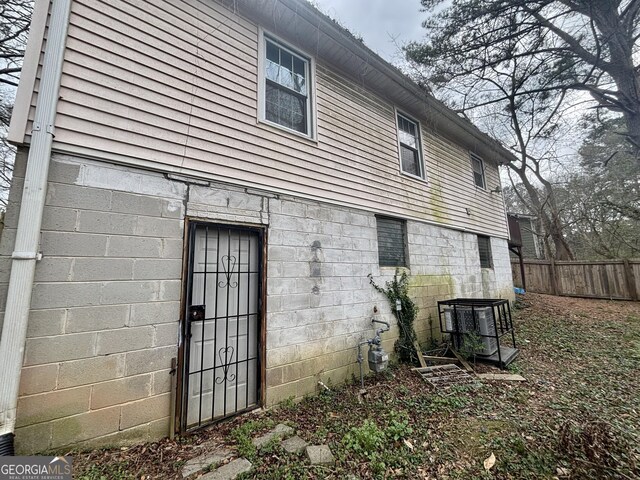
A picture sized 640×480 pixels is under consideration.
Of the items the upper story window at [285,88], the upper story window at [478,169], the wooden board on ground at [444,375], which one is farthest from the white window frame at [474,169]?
the upper story window at [285,88]

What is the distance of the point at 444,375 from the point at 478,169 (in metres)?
7.26

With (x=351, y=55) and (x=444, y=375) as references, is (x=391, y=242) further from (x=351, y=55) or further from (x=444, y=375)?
(x=351, y=55)

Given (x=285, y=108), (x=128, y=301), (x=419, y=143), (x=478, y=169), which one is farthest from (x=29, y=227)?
(x=478, y=169)

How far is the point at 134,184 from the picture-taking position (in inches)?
109

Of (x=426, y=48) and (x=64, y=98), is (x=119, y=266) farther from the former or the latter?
(x=426, y=48)

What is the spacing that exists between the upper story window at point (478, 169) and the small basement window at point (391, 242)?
15.5 feet

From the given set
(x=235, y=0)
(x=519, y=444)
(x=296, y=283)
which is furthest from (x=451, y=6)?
(x=519, y=444)

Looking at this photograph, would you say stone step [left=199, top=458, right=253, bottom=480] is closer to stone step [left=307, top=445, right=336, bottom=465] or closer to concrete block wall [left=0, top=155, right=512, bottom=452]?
stone step [left=307, top=445, right=336, bottom=465]

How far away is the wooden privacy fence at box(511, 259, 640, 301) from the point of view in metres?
9.45

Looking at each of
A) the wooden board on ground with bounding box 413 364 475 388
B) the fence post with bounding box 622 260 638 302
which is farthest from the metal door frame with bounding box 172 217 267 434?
the fence post with bounding box 622 260 638 302

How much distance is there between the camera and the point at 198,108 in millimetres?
3279

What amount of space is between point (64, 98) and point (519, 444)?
5.41 m

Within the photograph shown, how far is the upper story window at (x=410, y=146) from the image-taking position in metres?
6.27

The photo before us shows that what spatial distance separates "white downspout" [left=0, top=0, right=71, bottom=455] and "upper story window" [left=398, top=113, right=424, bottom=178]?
5.65 meters
